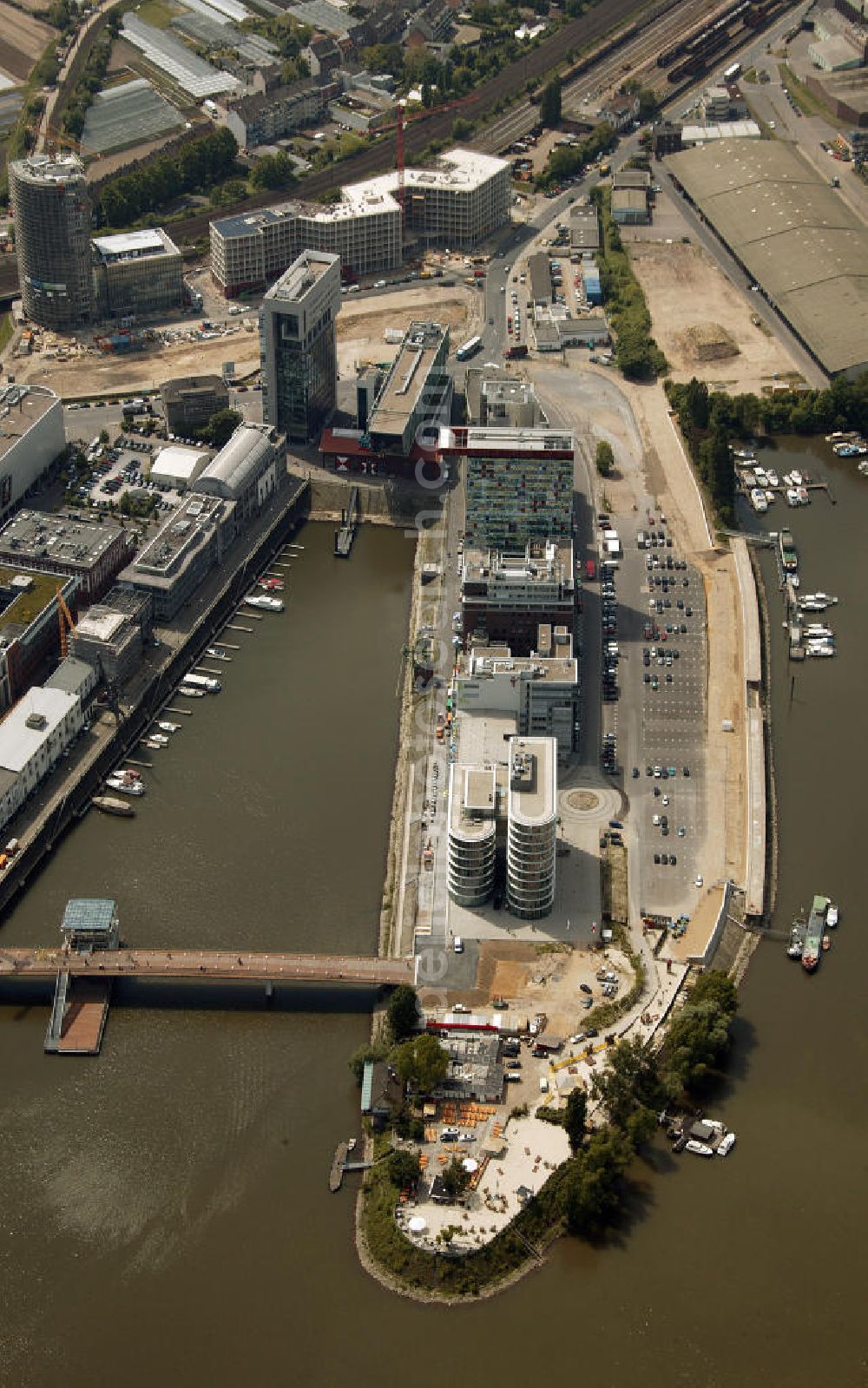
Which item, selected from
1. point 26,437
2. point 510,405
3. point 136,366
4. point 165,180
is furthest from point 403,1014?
point 165,180

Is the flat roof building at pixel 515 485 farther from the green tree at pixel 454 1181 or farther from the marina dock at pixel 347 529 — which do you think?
the green tree at pixel 454 1181

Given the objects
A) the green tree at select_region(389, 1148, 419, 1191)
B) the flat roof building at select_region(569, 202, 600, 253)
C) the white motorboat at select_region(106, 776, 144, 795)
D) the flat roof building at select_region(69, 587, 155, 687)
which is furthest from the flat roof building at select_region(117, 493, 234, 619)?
the flat roof building at select_region(569, 202, 600, 253)

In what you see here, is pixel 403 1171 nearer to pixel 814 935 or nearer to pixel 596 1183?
pixel 596 1183

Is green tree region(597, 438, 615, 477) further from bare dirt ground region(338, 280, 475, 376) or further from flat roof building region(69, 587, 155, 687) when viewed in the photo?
flat roof building region(69, 587, 155, 687)

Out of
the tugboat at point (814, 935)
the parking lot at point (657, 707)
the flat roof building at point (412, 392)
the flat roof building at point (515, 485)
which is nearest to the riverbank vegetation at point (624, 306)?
the flat roof building at point (412, 392)

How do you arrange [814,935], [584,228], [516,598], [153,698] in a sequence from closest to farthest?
[814,935] < [153,698] < [516,598] < [584,228]
